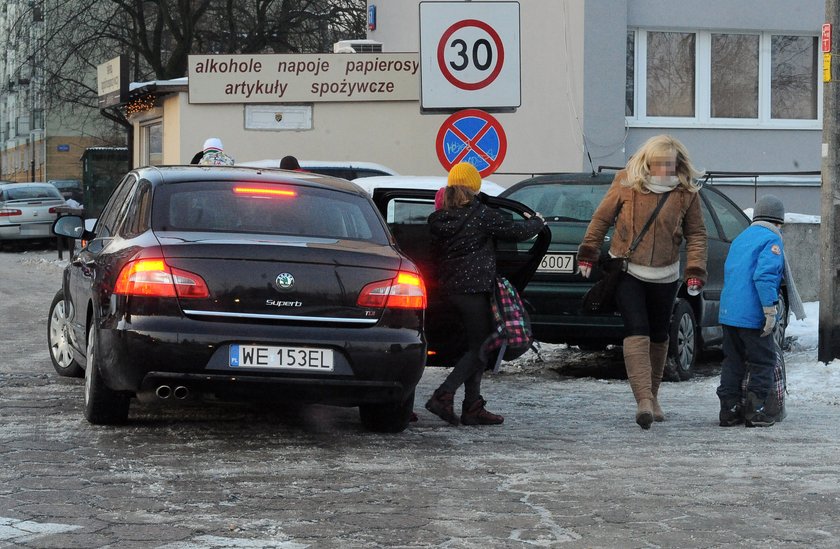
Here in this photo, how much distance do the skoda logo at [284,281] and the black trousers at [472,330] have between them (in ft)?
4.87

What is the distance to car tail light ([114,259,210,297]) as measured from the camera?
7.09 m

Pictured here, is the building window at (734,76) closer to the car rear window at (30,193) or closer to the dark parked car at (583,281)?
the dark parked car at (583,281)

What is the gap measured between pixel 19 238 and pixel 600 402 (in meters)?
25.1

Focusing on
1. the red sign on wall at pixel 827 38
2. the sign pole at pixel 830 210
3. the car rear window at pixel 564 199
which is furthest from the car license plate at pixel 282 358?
Result: the red sign on wall at pixel 827 38

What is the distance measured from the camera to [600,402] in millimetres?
9820

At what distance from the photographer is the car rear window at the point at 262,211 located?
7.69 m

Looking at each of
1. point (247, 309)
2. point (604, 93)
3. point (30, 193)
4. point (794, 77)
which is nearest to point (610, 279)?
point (247, 309)

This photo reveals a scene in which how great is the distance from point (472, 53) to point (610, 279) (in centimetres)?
442

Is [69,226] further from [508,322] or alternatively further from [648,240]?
[648,240]

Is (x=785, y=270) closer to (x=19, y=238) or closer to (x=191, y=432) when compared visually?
(x=191, y=432)

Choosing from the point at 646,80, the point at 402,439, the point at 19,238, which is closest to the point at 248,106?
the point at 646,80

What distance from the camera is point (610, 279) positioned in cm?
858

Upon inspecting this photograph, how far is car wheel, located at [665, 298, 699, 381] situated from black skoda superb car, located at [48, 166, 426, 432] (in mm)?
3661

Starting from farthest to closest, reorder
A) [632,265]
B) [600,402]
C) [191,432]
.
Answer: [600,402], [632,265], [191,432]
